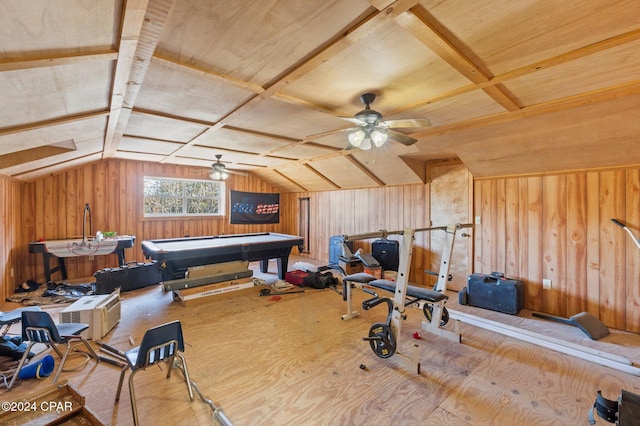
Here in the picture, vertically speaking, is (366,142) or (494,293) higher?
(366,142)

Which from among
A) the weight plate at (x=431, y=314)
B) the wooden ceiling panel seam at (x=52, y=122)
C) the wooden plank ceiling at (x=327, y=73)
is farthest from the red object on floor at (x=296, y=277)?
the wooden ceiling panel seam at (x=52, y=122)

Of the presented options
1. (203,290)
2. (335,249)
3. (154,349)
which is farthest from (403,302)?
(335,249)

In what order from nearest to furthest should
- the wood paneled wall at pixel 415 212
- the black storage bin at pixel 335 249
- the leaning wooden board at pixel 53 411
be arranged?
1. the leaning wooden board at pixel 53 411
2. the wood paneled wall at pixel 415 212
3. the black storage bin at pixel 335 249

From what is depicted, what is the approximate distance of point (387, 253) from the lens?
17.4 ft

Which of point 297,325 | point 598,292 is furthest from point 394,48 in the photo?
point 598,292

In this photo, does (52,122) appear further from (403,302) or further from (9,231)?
(403,302)

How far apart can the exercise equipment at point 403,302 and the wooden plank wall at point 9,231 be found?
4767 mm

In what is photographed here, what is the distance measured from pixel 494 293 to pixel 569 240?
42.7 inches

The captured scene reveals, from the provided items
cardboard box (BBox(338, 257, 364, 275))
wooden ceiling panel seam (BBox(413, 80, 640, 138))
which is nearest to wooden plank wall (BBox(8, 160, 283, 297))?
cardboard box (BBox(338, 257, 364, 275))

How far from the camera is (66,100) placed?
2.16m

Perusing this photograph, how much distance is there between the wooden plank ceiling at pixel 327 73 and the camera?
145cm

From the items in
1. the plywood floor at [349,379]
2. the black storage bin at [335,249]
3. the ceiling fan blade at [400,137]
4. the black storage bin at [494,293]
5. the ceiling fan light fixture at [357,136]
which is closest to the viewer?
the plywood floor at [349,379]

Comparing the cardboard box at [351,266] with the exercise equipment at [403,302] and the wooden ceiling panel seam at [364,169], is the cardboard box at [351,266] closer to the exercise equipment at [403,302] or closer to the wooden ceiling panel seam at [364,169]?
the wooden ceiling panel seam at [364,169]

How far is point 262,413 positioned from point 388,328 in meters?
1.21
